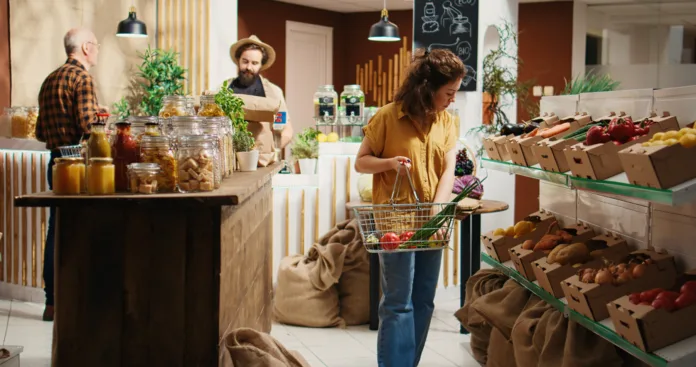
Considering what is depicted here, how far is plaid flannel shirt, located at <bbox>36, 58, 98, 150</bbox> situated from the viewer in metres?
5.19

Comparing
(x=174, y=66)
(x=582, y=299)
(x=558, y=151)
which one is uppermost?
(x=174, y=66)

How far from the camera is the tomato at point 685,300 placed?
8.27 ft

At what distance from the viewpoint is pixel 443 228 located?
3475 millimetres

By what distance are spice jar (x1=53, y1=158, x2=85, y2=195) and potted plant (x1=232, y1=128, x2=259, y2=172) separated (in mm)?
1217

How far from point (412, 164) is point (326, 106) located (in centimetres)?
248

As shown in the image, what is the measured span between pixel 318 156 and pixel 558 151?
299 centimetres

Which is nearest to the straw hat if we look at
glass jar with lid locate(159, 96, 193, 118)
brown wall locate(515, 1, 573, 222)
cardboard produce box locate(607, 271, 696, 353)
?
glass jar with lid locate(159, 96, 193, 118)

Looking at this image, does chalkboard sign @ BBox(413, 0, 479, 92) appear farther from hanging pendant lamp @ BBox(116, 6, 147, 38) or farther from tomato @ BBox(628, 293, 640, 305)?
tomato @ BBox(628, 293, 640, 305)

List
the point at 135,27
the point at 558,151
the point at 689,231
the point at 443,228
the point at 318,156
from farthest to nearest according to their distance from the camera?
the point at 135,27 → the point at 318,156 → the point at 443,228 → the point at 558,151 → the point at 689,231

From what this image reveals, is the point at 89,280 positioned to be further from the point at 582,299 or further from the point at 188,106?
the point at 582,299

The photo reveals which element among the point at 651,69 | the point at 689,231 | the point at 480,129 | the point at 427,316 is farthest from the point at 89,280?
the point at 651,69

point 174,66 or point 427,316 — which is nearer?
point 427,316

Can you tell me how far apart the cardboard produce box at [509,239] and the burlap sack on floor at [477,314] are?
0.50ft

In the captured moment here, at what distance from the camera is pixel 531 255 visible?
142 inches
